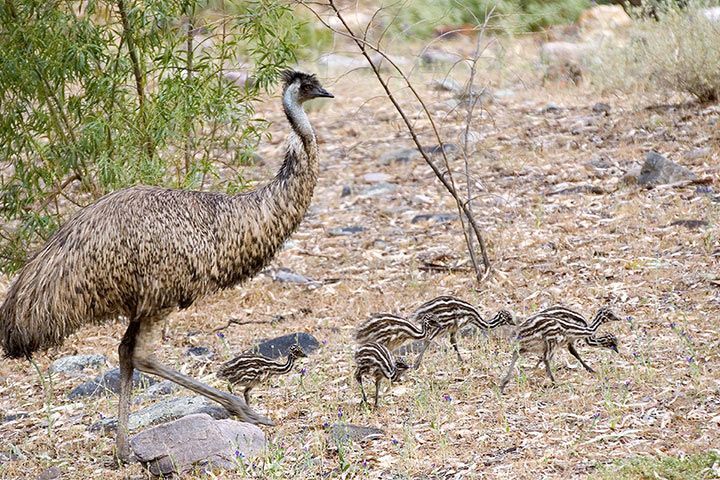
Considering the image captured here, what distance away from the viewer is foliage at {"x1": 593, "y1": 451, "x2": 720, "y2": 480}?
18.2 ft

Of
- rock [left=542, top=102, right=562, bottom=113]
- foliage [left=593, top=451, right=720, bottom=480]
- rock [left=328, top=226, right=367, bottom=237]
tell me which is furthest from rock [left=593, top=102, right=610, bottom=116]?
foliage [left=593, top=451, right=720, bottom=480]

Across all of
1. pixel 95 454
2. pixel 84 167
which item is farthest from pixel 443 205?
pixel 95 454

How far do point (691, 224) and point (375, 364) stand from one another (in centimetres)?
421

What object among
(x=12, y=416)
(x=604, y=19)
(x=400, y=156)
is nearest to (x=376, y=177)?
(x=400, y=156)

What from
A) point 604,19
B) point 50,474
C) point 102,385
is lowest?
point 50,474

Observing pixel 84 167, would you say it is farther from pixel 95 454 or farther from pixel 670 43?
pixel 670 43

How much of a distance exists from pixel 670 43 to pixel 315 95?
7.46 m

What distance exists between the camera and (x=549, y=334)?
7.21 m

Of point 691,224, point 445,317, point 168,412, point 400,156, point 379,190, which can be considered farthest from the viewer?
point 400,156

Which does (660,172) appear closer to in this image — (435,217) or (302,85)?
(435,217)

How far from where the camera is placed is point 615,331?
26.7ft

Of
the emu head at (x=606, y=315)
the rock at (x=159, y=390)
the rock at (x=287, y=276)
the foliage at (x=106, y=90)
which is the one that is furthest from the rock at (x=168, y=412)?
the rock at (x=287, y=276)

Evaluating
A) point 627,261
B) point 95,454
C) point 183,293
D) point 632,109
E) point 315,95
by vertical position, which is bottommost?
point 95,454

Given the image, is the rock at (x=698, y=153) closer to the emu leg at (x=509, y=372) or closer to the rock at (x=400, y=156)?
the rock at (x=400, y=156)
